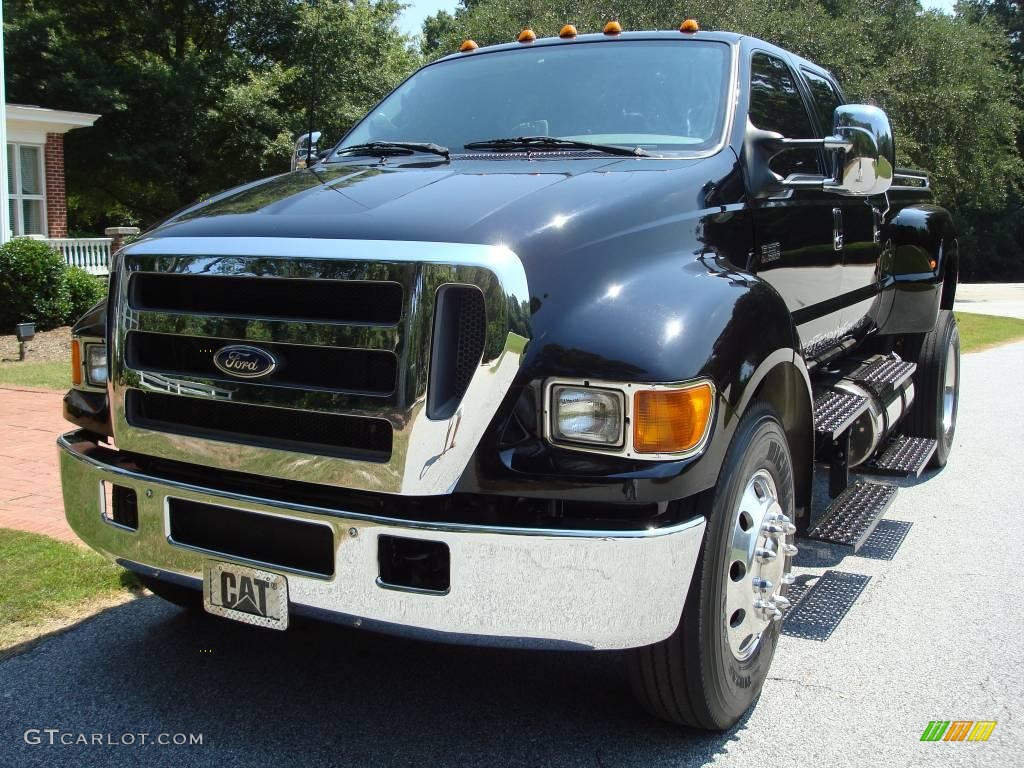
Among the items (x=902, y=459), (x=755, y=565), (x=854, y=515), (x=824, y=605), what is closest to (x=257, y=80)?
(x=902, y=459)

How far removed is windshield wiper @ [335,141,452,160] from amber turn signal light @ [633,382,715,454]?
1.62 meters

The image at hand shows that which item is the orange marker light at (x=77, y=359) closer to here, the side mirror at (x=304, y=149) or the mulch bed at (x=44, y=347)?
the side mirror at (x=304, y=149)

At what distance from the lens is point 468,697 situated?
11.1 ft

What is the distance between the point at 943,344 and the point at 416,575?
485 centimetres

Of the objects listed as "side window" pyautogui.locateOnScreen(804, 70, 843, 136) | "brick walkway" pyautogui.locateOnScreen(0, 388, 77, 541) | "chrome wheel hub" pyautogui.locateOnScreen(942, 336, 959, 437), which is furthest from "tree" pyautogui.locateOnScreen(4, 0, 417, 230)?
"side window" pyautogui.locateOnScreen(804, 70, 843, 136)

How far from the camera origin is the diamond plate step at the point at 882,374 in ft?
16.1

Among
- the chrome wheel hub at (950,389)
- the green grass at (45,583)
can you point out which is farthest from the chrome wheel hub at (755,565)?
the chrome wheel hub at (950,389)

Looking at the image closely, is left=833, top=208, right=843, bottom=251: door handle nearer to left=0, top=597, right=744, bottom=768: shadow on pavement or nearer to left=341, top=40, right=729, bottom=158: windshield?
left=341, top=40, right=729, bottom=158: windshield

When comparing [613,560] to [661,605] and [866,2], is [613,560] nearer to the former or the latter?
[661,605]

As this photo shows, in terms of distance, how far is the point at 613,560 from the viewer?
8.07ft

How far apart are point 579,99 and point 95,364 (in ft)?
6.81

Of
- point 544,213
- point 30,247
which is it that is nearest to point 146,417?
point 544,213

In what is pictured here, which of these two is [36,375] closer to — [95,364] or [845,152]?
[95,364]

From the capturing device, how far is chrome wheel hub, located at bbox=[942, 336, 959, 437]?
21.5 feet
